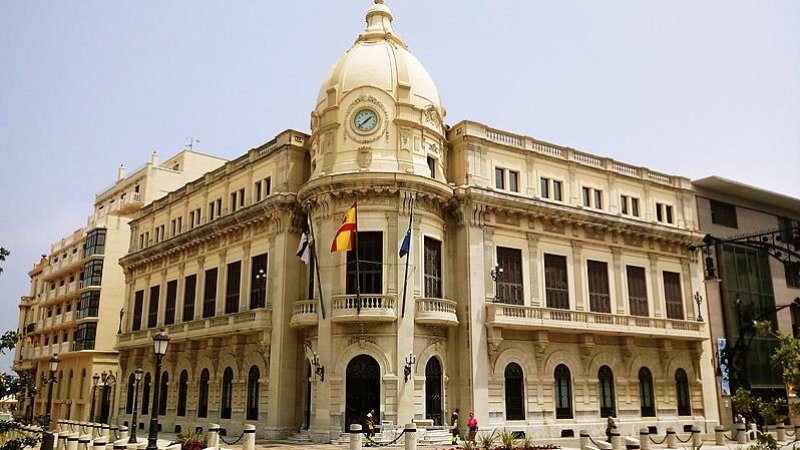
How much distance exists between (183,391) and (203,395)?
9.25 feet

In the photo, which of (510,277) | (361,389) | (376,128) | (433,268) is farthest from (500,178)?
(361,389)

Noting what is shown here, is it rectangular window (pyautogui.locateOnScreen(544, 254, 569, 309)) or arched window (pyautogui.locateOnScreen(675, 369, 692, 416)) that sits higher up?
rectangular window (pyautogui.locateOnScreen(544, 254, 569, 309))

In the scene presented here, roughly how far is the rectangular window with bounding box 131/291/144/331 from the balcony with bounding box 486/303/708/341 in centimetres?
2941

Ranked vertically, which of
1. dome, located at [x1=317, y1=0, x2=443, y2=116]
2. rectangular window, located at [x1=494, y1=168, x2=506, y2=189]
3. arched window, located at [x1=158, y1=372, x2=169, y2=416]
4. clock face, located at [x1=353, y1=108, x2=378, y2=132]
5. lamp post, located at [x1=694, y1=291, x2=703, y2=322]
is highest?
dome, located at [x1=317, y1=0, x2=443, y2=116]

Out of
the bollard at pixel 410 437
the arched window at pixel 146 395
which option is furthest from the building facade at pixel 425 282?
the bollard at pixel 410 437

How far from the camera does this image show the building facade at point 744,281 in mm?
43719

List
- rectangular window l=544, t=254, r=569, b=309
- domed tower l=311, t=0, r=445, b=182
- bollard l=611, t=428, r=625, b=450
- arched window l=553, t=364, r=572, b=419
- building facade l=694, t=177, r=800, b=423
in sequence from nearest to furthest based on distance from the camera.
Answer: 1. bollard l=611, t=428, r=625, b=450
2. domed tower l=311, t=0, r=445, b=182
3. arched window l=553, t=364, r=572, b=419
4. rectangular window l=544, t=254, r=569, b=309
5. building facade l=694, t=177, r=800, b=423

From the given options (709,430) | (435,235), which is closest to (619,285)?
(709,430)

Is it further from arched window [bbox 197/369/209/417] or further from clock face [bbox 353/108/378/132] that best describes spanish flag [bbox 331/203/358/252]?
arched window [bbox 197/369/209/417]

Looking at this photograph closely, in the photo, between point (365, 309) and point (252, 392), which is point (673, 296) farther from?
point (252, 392)

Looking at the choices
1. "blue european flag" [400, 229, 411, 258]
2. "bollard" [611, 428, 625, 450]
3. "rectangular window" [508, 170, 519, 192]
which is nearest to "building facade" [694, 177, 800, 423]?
"rectangular window" [508, 170, 519, 192]

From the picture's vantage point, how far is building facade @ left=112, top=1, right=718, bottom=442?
32.5 metres

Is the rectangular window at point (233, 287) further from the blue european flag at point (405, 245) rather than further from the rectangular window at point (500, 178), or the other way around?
the rectangular window at point (500, 178)

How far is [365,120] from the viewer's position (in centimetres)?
3462
